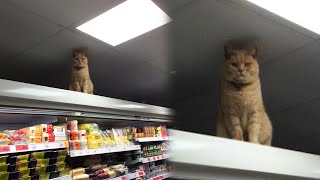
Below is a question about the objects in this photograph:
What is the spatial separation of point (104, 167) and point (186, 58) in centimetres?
182

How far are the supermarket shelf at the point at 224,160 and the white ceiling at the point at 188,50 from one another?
19 centimetres

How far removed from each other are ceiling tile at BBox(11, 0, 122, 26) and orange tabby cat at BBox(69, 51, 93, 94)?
514 millimetres

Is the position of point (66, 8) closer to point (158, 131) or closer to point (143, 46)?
point (143, 46)

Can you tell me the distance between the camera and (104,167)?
104 inches

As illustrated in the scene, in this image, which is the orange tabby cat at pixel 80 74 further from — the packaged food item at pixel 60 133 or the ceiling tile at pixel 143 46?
the packaged food item at pixel 60 133

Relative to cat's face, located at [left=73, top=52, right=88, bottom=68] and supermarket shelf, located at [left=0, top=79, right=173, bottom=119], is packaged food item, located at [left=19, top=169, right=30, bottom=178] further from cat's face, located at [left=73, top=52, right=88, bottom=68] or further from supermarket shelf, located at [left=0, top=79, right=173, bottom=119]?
cat's face, located at [left=73, top=52, right=88, bottom=68]

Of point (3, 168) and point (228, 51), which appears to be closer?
point (228, 51)

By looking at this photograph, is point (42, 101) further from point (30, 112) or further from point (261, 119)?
point (261, 119)

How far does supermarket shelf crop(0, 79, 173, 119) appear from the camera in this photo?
159 centimetres

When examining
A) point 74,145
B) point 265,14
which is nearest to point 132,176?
point 74,145

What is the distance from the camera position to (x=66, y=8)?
89.3 inches

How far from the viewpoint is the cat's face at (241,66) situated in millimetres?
1458

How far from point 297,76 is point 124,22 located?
1426mm

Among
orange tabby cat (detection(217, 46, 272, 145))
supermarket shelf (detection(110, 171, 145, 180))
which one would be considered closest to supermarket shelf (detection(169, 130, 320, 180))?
orange tabby cat (detection(217, 46, 272, 145))
